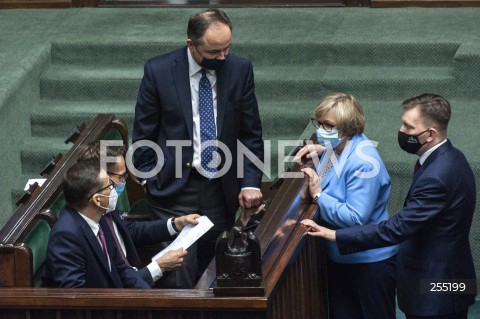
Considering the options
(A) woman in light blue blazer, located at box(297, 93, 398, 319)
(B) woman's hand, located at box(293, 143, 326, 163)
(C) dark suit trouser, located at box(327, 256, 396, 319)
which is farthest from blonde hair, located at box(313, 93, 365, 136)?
(C) dark suit trouser, located at box(327, 256, 396, 319)

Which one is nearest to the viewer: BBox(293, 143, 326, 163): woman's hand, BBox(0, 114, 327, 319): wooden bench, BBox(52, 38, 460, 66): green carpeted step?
BBox(0, 114, 327, 319): wooden bench

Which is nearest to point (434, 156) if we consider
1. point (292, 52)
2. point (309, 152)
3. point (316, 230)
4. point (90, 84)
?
point (316, 230)

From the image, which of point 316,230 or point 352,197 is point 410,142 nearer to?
point 352,197

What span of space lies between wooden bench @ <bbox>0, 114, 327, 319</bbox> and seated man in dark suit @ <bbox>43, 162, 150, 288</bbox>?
0.47 ft

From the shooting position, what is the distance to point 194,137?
6207 millimetres

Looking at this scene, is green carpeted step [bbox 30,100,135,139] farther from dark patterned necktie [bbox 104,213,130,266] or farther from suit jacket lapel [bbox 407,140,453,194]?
suit jacket lapel [bbox 407,140,453,194]

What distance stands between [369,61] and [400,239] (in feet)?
10.6

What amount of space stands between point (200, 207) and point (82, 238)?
1.30 meters

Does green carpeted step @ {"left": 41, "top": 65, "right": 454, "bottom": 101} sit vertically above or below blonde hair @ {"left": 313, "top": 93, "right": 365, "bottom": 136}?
below

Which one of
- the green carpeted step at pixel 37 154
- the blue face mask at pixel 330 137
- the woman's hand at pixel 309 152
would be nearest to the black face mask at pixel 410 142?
the blue face mask at pixel 330 137

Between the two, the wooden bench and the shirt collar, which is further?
the shirt collar

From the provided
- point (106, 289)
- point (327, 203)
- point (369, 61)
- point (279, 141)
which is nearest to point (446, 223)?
point (327, 203)

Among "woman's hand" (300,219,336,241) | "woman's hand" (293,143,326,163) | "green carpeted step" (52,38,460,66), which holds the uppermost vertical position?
"woman's hand" (293,143,326,163)

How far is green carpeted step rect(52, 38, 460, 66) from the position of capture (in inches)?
330
